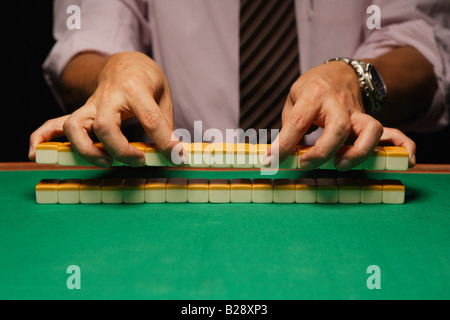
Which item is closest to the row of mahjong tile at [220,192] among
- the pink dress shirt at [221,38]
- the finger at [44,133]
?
the finger at [44,133]

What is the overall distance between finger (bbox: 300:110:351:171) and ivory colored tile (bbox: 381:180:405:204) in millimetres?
218

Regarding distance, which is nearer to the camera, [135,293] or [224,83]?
[135,293]

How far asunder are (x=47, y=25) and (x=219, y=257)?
2132 mm

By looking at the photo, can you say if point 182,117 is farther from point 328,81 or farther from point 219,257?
point 219,257

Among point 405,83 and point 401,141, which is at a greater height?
point 405,83

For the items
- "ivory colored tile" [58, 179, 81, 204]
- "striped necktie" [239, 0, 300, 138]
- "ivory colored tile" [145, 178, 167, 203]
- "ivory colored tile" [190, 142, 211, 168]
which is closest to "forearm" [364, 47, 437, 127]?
"striped necktie" [239, 0, 300, 138]

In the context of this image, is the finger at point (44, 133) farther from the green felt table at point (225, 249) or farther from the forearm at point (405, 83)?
the forearm at point (405, 83)

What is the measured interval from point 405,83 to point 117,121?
1.21 m

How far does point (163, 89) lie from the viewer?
4.43 ft

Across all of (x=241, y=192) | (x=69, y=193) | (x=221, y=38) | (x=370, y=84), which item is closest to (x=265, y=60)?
(x=221, y=38)

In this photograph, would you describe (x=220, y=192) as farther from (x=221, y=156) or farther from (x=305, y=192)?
(x=305, y=192)

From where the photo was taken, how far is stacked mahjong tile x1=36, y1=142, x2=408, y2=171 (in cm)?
117

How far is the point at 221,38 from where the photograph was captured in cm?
191

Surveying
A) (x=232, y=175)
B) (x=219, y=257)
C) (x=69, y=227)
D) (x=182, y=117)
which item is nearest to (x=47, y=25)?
(x=182, y=117)
